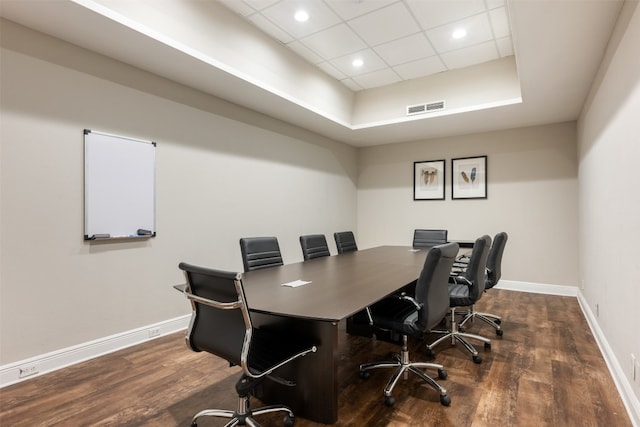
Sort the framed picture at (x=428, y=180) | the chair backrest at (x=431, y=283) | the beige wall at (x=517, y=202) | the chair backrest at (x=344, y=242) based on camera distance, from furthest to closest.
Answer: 1. the framed picture at (x=428, y=180)
2. the beige wall at (x=517, y=202)
3. the chair backrest at (x=344, y=242)
4. the chair backrest at (x=431, y=283)

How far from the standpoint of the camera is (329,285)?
2.33m

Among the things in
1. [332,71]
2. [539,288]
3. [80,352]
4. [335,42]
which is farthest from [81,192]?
[539,288]

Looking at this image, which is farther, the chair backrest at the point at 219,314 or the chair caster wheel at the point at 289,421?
the chair caster wheel at the point at 289,421

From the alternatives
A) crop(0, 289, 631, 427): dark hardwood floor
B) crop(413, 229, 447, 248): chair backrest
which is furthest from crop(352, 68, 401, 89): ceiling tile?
crop(0, 289, 631, 427): dark hardwood floor

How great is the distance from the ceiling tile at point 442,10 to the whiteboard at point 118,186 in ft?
10.3

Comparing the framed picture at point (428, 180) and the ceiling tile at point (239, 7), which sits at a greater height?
the ceiling tile at point (239, 7)

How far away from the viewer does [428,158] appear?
6242 millimetres

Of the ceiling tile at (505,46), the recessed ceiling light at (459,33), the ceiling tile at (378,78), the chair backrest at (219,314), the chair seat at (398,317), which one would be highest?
the ceiling tile at (505,46)

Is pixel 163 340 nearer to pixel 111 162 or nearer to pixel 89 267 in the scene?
pixel 89 267

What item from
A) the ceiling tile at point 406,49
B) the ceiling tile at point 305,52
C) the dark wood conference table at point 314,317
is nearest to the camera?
the dark wood conference table at point 314,317

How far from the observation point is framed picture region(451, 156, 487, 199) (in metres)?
5.73

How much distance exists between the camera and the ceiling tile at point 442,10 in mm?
3342

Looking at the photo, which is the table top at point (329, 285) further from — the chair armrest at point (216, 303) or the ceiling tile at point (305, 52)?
the ceiling tile at point (305, 52)

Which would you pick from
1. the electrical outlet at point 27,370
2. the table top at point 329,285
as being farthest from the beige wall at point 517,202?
the electrical outlet at point 27,370
